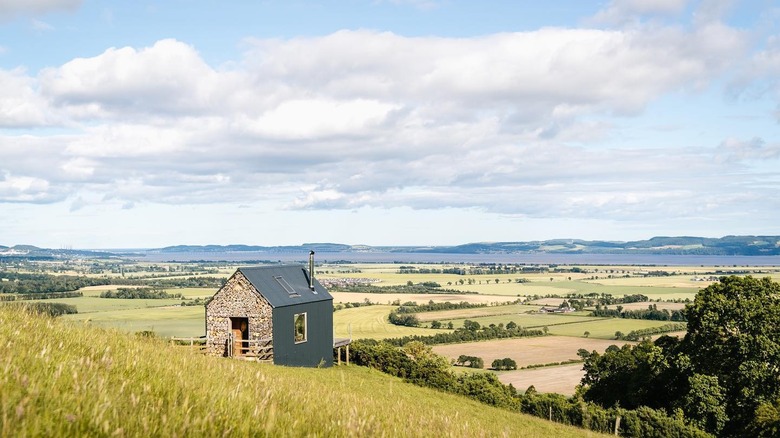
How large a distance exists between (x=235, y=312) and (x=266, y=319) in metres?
2.20

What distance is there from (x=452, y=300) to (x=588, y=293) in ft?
132

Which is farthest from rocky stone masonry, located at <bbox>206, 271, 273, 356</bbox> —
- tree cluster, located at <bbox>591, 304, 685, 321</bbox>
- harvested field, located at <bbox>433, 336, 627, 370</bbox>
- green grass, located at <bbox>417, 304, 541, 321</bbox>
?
tree cluster, located at <bbox>591, 304, 685, 321</bbox>

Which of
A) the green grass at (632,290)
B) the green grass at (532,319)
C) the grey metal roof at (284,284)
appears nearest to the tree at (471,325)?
the green grass at (532,319)

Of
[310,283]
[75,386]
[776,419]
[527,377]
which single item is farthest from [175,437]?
[527,377]

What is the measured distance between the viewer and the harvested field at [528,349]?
77.1 metres

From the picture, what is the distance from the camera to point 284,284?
3984 centimetres

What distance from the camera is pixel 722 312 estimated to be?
3488 cm

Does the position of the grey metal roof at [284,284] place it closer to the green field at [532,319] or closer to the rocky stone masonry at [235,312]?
the rocky stone masonry at [235,312]

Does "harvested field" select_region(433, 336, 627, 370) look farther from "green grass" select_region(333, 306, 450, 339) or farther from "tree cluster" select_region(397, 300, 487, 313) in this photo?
"tree cluster" select_region(397, 300, 487, 313)

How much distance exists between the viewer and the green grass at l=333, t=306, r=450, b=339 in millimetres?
89500

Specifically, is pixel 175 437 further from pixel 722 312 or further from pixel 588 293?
pixel 588 293

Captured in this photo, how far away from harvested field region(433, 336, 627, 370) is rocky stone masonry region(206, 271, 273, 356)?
134ft

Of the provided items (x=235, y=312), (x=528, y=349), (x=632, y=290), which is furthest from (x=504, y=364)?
(x=632, y=290)

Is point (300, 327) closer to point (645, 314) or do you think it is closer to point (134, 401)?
point (134, 401)
